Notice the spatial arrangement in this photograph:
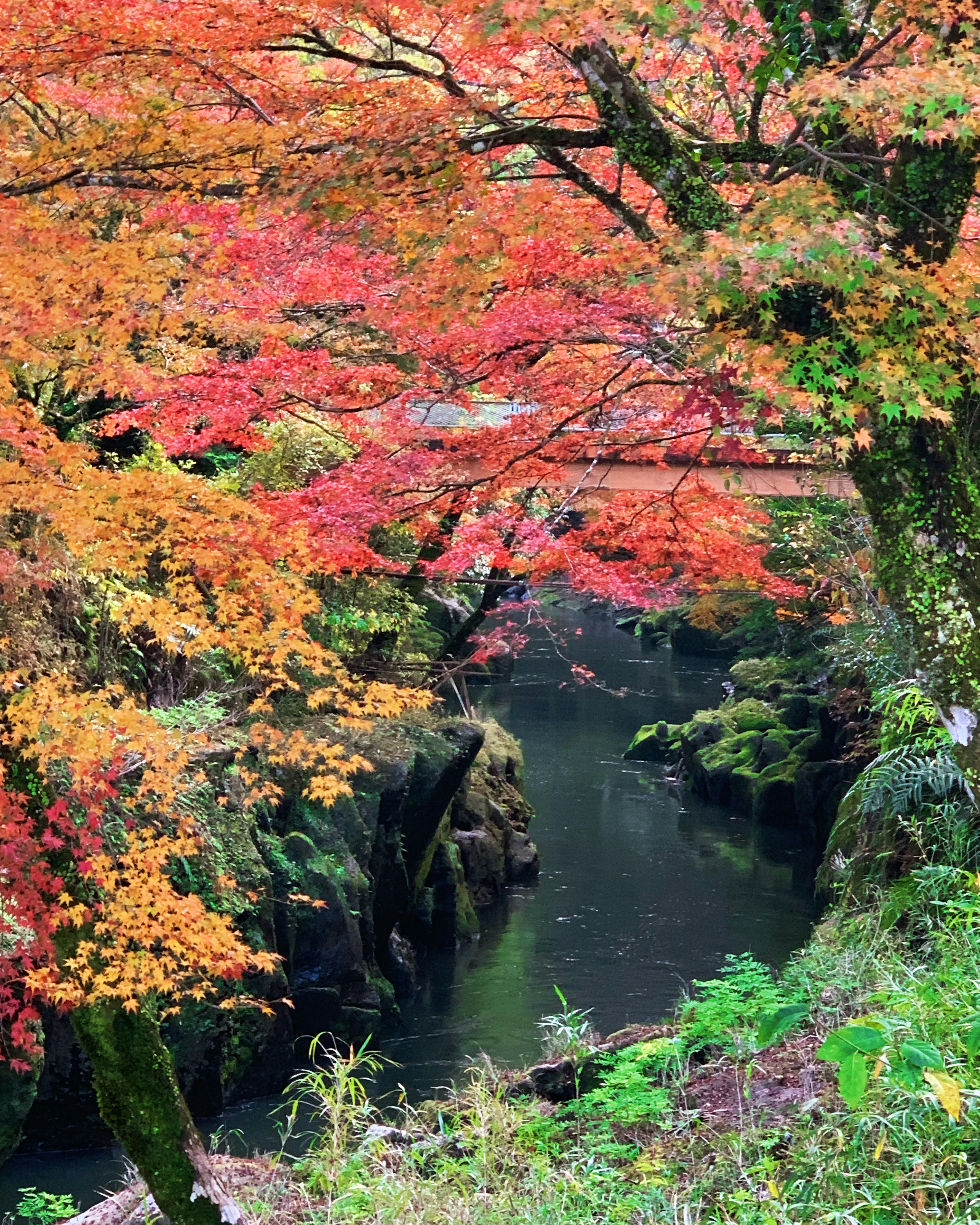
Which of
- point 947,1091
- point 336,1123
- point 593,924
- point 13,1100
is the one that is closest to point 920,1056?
point 947,1091

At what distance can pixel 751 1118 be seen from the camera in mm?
5191

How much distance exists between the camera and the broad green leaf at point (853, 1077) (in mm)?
2975

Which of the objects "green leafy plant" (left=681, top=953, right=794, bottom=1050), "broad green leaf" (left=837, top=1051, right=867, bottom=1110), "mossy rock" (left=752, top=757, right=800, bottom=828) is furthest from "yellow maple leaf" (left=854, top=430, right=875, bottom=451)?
"mossy rock" (left=752, top=757, right=800, bottom=828)

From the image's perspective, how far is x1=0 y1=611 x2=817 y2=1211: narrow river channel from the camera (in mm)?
11125

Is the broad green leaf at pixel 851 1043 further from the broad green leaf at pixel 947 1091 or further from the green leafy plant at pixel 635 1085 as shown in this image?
the green leafy plant at pixel 635 1085

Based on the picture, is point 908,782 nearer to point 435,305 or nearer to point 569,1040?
point 569,1040

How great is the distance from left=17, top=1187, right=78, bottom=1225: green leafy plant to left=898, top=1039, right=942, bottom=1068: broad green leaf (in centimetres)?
634

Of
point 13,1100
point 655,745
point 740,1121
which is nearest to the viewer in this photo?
point 740,1121

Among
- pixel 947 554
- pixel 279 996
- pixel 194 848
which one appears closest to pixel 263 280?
pixel 194 848

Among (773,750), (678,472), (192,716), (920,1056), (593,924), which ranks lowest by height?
(593,924)

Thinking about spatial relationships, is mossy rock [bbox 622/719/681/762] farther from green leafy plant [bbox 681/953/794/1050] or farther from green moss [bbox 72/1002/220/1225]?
green moss [bbox 72/1002/220/1225]

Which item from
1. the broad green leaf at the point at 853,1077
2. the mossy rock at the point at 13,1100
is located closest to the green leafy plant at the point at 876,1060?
the broad green leaf at the point at 853,1077

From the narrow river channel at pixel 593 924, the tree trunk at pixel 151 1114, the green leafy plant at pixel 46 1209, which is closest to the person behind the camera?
the tree trunk at pixel 151 1114

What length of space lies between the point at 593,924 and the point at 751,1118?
33.1ft
